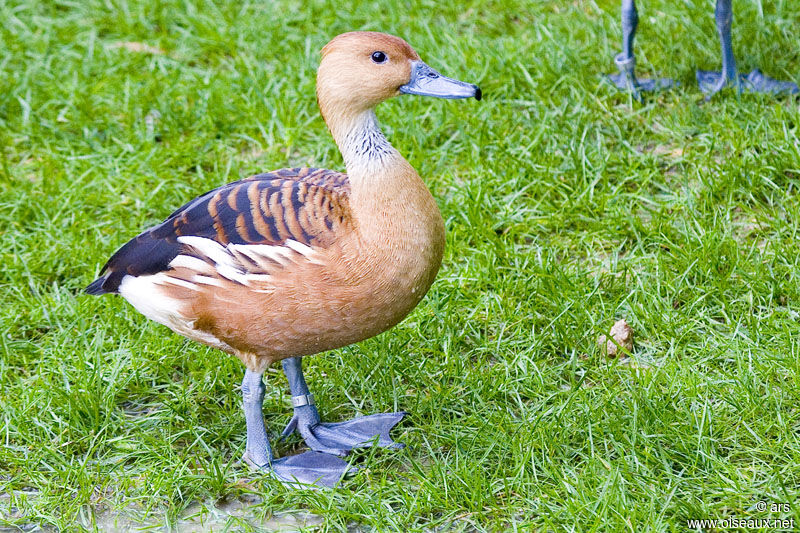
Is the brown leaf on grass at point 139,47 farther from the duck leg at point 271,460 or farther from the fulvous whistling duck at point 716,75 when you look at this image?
the duck leg at point 271,460

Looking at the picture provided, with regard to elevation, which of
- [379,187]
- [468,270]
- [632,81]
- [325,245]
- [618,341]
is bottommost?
[618,341]

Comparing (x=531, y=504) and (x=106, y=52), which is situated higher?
(x=106, y=52)

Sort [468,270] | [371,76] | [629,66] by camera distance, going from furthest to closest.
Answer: [629,66] → [468,270] → [371,76]

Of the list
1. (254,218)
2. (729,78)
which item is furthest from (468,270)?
(729,78)

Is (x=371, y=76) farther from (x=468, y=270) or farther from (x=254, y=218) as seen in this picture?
(x=468, y=270)

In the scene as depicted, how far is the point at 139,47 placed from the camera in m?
6.08

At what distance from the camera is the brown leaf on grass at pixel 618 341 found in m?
3.83

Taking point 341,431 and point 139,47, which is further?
point 139,47

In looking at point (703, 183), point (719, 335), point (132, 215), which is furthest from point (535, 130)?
point (132, 215)

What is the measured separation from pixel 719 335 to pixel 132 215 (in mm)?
2851

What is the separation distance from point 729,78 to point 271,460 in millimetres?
3181

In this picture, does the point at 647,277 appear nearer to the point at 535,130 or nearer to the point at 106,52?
the point at 535,130

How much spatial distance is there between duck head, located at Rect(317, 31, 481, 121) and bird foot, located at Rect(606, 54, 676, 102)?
228cm

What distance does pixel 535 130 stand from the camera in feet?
16.5
